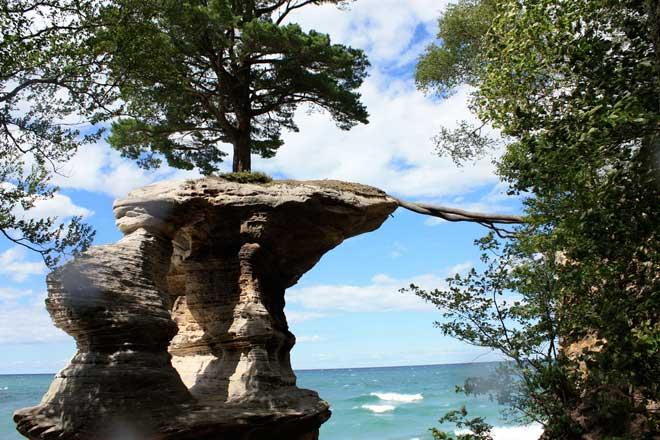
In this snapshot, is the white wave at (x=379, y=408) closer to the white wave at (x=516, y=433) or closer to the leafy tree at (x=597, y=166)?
the white wave at (x=516, y=433)

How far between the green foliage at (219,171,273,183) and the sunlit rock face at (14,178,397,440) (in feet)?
1.28

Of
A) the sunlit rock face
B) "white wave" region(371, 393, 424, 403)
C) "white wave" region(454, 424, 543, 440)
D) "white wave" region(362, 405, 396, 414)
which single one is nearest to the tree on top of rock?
the sunlit rock face

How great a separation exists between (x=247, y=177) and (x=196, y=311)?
3318 millimetres

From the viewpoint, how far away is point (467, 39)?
53.8 ft

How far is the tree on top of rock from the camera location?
12.0 m

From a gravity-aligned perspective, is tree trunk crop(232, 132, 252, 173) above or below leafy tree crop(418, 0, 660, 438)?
above

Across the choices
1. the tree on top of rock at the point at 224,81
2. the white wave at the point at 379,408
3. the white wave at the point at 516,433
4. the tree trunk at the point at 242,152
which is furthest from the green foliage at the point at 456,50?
the white wave at the point at 379,408

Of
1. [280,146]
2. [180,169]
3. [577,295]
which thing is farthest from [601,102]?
[180,169]

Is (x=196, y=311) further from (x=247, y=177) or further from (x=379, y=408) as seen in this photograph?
(x=379, y=408)

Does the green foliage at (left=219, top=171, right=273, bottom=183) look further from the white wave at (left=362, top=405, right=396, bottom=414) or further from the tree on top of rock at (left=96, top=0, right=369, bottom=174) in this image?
the white wave at (left=362, top=405, right=396, bottom=414)

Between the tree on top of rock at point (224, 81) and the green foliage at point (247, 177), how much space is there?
4.26ft

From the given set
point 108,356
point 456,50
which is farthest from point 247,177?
point 456,50

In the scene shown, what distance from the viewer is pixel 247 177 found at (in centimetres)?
1312

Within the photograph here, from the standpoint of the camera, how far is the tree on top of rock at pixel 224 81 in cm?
1200
